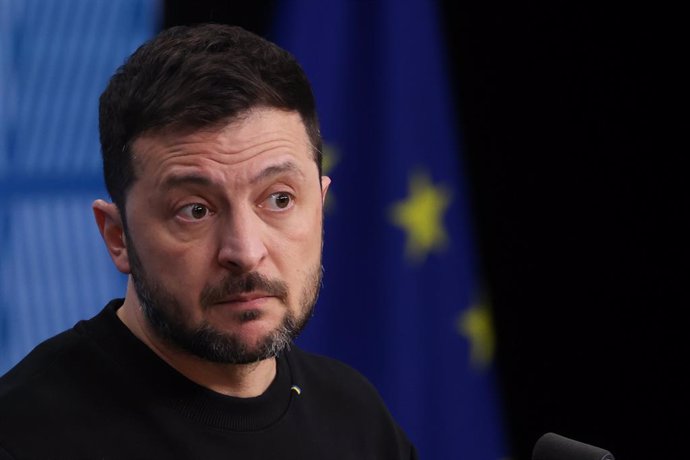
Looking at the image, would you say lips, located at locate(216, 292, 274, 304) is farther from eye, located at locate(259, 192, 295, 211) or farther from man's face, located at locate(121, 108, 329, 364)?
eye, located at locate(259, 192, 295, 211)

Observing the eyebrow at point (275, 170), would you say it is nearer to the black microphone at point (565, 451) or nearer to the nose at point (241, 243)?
the nose at point (241, 243)

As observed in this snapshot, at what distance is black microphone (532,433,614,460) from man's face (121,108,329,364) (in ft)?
1.28

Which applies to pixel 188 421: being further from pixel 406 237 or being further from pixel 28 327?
pixel 406 237

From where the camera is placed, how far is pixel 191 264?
1.37m

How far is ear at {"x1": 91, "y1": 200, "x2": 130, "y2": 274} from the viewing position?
1479mm

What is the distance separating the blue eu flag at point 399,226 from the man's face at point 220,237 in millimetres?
939

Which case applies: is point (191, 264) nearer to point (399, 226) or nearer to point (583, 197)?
point (399, 226)

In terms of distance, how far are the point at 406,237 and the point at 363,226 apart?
110 millimetres

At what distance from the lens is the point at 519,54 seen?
7.89 feet

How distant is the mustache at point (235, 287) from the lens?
53.4 inches

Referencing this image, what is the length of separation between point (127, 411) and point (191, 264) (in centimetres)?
22

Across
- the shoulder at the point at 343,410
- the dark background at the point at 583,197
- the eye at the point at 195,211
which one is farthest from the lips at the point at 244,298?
the dark background at the point at 583,197

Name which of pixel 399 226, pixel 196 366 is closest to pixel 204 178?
pixel 196 366

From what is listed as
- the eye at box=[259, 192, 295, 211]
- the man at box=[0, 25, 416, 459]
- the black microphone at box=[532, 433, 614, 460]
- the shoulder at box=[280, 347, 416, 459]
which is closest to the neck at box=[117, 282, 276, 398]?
the man at box=[0, 25, 416, 459]
